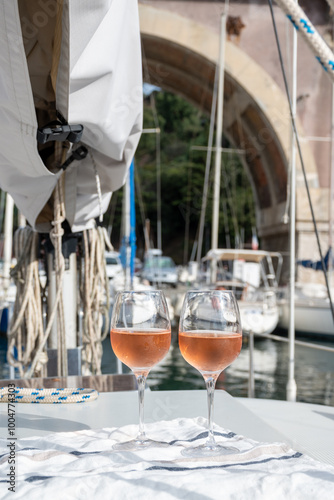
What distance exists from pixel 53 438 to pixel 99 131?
0.80 m

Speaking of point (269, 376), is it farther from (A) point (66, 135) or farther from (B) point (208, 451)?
(B) point (208, 451)

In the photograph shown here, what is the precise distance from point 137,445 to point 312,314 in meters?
10.6

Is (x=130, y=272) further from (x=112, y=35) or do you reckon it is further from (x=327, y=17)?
(x=327, y=17)

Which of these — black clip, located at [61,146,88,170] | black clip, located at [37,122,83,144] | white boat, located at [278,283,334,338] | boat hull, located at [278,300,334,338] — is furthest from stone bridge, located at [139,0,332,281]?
black clip, located at [37,122,83,144]

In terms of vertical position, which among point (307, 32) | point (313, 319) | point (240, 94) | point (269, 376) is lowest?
point (269, 376)

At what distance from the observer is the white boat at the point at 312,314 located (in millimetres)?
10836

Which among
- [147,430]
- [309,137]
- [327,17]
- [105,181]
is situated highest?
[327,17]

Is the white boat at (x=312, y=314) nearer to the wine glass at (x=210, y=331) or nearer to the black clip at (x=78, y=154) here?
the black clip at (x=78, y=154)

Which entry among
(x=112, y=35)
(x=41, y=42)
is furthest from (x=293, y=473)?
(x=41, y=42)

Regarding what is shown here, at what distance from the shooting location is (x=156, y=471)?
72 centimetres

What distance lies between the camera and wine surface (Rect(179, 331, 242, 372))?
36.6 inches

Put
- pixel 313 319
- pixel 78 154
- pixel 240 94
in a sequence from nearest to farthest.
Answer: pixel 78 154 < pixel 313 319 < pixel 240 94

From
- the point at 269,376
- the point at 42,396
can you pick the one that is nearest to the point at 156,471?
the point at 42,396

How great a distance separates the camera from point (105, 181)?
1.82 metres
